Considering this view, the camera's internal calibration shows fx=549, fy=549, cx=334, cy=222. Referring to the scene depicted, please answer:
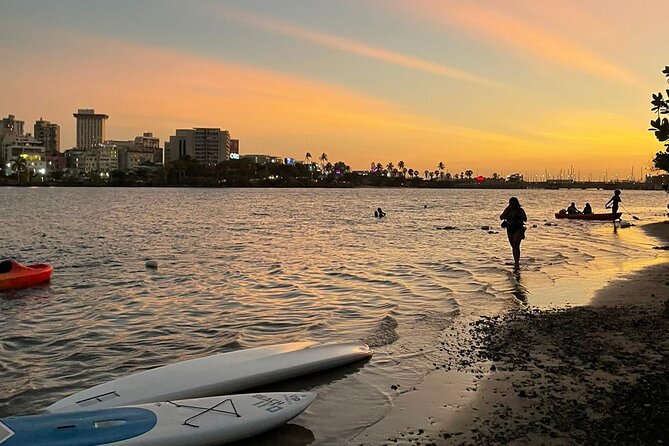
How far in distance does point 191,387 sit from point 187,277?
12.2 meters

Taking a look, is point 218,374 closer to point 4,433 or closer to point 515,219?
point 4,433

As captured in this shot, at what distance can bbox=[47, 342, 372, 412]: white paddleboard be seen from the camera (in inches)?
274

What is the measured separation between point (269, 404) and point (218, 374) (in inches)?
61.6

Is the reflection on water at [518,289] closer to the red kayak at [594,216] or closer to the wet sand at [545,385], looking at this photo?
the wet sand at [545,385]

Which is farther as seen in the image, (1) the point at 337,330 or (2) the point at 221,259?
(2) the point at 221,259

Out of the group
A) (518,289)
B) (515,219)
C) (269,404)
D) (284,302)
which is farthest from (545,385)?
(515,219)

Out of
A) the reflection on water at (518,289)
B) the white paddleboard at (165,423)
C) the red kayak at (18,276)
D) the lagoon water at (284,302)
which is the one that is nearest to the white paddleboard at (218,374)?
the lagoon water at (284,302)

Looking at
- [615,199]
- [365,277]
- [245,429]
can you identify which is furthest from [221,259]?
[615,199]

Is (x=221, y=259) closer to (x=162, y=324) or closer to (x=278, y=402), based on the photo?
(x=162, y=324)

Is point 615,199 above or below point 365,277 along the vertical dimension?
above

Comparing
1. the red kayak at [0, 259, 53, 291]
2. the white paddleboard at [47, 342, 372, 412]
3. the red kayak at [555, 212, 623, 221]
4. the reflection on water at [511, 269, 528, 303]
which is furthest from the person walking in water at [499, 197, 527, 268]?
the red kayak at [555, 212, 623, 221]

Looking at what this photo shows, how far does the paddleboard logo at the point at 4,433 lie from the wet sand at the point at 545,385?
11.3 ft

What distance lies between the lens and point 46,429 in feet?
18.1

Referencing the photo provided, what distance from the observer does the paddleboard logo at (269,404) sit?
6355 millimetres
